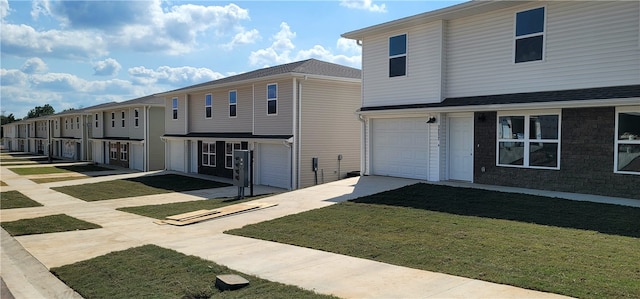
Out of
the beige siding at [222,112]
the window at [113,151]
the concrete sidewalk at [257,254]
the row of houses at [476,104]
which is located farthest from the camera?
the window at [113,151]

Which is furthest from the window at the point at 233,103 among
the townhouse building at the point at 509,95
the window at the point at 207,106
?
the townhouse building at the point at 509,95

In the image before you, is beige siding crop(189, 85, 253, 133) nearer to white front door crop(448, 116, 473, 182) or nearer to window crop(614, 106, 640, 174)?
white front door crop(448, 116, 473, 182)

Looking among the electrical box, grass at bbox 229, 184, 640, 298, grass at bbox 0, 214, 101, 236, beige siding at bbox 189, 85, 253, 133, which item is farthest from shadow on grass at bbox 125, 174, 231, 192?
grass at bbox 229, 184, 640, 298

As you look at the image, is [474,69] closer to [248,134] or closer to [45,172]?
[248,134]

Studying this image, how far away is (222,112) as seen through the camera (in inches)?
1041

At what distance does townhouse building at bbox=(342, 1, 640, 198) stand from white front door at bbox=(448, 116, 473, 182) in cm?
3

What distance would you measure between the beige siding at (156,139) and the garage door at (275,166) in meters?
15.1

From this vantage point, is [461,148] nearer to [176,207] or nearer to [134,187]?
[176,207]

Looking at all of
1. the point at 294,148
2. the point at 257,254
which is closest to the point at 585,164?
the point at 257,254

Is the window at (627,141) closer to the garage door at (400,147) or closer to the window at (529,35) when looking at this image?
the window at (529,35)

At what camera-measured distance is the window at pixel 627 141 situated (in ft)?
37.2

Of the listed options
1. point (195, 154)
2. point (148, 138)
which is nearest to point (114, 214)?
point (195, 154)

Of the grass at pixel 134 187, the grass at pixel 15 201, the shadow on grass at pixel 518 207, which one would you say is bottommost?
the grass at pixel 15 201

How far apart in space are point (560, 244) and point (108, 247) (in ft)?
28.1
